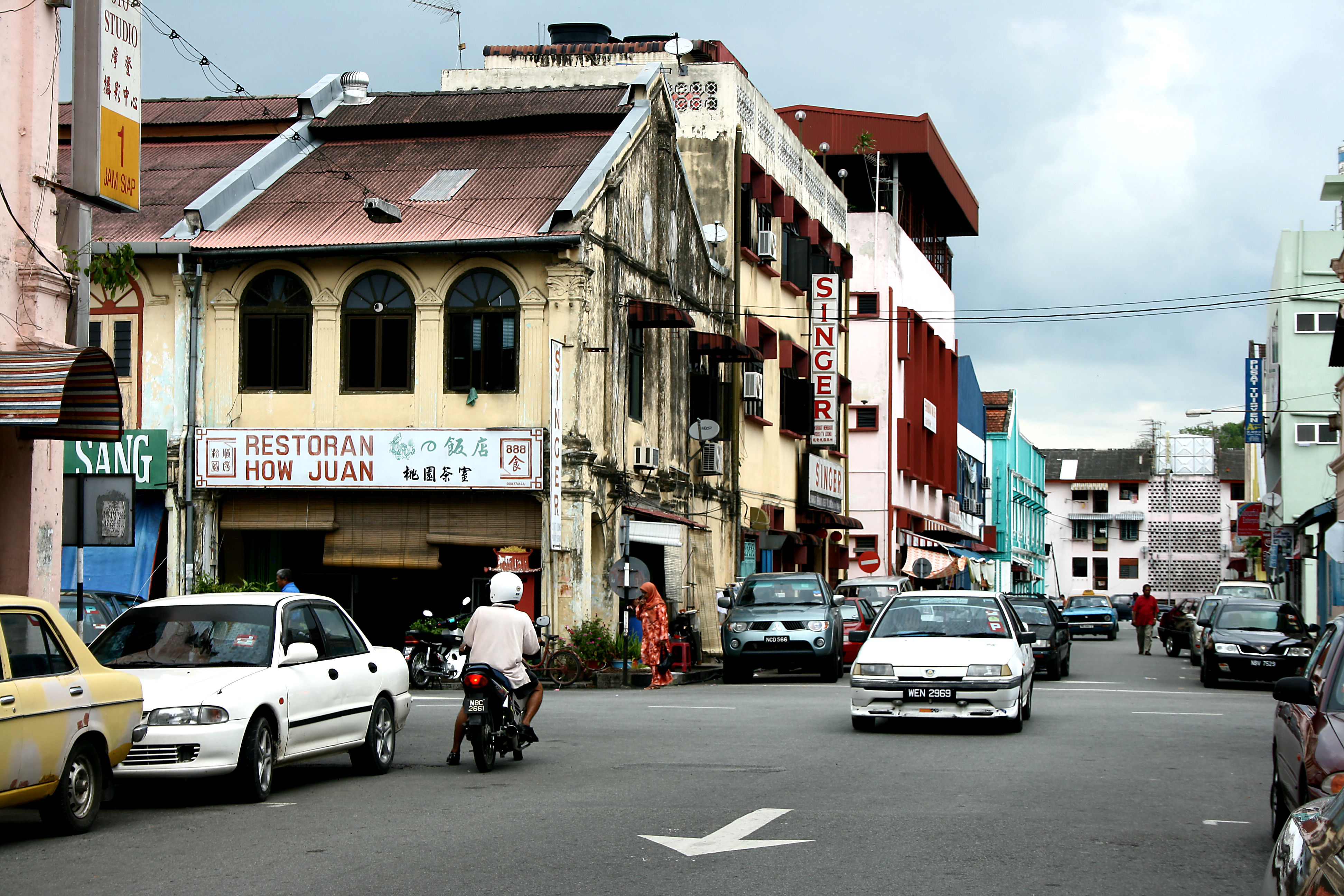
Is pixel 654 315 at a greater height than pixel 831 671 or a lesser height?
greater

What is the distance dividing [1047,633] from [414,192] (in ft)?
47.0

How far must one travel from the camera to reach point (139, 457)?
2783 cm

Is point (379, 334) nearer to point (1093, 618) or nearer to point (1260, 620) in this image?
point (1260, 620)

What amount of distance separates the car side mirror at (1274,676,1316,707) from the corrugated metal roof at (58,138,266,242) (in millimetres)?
22800

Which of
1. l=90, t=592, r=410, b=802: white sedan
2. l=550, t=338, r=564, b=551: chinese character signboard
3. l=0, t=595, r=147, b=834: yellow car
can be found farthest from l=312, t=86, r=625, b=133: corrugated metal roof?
l=0, t=595, r=147, b=834: yellow car

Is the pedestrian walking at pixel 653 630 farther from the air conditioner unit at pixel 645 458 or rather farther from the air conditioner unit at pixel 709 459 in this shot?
the air conditioner unit at pixel 709 459

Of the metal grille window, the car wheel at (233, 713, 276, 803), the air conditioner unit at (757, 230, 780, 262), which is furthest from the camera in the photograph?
the air conditioner unit at (757, 230, 780, 262)

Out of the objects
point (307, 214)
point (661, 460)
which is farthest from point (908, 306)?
point (307, 214)

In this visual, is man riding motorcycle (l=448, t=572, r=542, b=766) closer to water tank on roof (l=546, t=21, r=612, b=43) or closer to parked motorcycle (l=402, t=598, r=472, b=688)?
parked motorcycle (l=402, t=598, r=472, b=688)

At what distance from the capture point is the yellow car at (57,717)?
30.3ft

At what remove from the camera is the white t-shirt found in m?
13.7

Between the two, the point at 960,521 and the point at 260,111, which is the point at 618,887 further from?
the point at 960,521

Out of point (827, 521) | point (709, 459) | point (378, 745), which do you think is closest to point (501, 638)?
point (378, 745)

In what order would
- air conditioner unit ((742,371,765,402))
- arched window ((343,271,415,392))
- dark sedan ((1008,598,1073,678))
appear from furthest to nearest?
1. air conditioner unit ((742,371,765,402))
2. dark sedan ((1008,598,1073,678))
3. arched window ((343,271,415,392))
